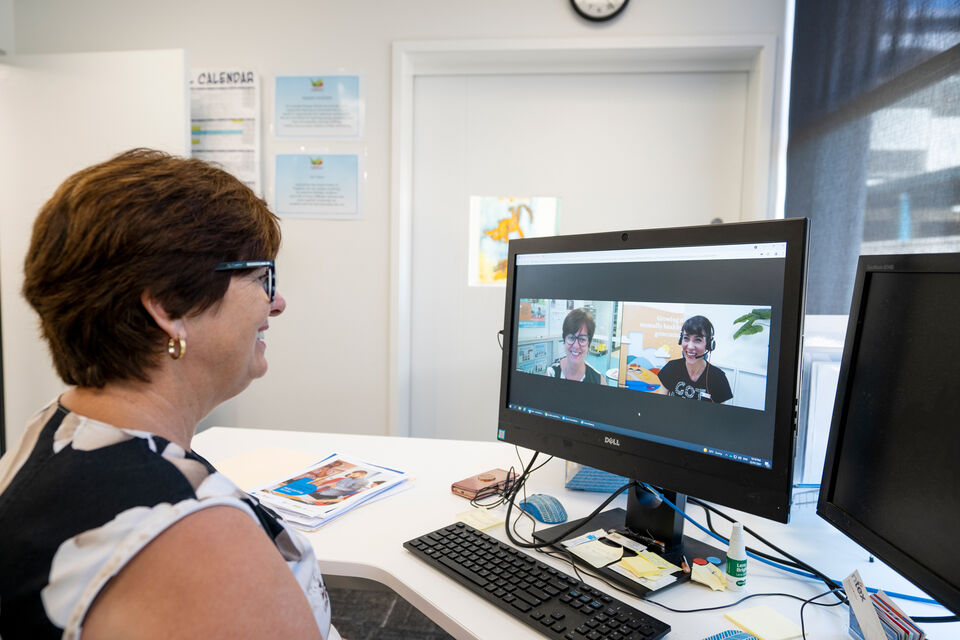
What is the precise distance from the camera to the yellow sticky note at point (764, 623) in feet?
2.51

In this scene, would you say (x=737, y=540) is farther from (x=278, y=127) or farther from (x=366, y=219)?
(x=278, y=127)

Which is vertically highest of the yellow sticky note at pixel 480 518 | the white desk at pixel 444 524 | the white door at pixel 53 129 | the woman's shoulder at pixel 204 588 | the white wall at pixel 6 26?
the white wall at pixel 6 26

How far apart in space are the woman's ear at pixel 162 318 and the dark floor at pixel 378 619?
4.53ft

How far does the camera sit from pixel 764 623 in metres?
0.79

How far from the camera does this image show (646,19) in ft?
7.74

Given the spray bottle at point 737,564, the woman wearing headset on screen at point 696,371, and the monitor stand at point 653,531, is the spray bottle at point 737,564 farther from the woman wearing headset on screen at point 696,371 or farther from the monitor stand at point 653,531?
the woman wearing headset on screen at point 696,371

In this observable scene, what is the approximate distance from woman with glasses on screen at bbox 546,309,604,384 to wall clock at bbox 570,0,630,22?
68.4 inches

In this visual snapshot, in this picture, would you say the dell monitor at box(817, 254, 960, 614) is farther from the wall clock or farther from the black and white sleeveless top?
the wall clock

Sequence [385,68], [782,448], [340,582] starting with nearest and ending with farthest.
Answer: [782,448], [340,582], [385,68]

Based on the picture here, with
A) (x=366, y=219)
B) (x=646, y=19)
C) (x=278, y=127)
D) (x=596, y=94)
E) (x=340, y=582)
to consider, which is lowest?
(x=340, y=582)

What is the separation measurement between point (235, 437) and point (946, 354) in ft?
5.14

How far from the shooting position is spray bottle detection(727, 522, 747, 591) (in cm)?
88

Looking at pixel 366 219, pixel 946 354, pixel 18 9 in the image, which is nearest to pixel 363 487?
pixel 946 354

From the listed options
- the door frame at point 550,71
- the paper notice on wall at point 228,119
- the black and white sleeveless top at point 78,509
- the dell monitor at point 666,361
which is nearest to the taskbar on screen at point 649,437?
the dell monitor at point 666,361
